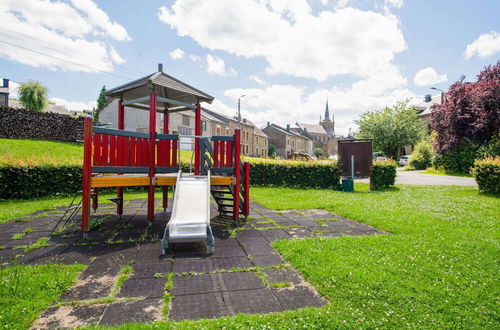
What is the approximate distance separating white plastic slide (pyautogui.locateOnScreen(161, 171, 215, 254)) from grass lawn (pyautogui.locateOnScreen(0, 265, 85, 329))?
1378 millimetres

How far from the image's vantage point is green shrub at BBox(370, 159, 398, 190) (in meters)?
14.4

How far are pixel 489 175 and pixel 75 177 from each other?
16.5 metres

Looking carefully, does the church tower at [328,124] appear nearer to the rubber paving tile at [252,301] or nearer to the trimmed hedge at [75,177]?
the trimmed hedge at [75,177]

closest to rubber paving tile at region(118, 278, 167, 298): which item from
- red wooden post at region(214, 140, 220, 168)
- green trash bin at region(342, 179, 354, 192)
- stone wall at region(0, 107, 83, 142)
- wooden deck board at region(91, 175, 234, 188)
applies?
wooden deck board at region(91, 175, 234, 188)

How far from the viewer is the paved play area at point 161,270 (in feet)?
9.46

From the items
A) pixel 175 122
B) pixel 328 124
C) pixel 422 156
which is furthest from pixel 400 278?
pixel 328 124

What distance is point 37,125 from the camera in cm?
2067

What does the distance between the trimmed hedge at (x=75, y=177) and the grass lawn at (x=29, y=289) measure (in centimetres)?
850

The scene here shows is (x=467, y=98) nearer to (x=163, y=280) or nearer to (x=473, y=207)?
(x=473, y=207)

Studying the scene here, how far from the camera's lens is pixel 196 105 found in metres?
7.91

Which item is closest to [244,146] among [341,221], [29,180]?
[29,180]

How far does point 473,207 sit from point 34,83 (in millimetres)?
46006

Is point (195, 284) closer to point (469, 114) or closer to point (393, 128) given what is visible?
point (469, 114)

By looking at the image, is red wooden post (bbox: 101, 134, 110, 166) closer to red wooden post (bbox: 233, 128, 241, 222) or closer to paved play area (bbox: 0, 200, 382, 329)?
paved play area (bbox: 0, 200, 382, 329)
